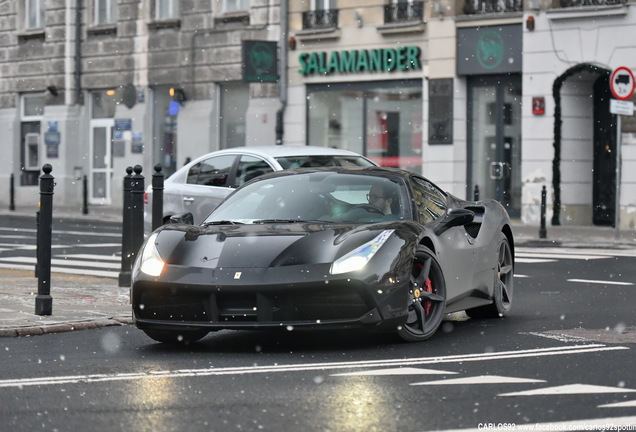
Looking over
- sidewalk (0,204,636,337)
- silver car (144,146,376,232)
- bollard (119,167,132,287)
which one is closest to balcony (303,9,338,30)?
silver car (144,146,376,232)

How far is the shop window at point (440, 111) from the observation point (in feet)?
110

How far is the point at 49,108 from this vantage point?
43406mm

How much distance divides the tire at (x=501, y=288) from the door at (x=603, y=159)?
62.1 ft

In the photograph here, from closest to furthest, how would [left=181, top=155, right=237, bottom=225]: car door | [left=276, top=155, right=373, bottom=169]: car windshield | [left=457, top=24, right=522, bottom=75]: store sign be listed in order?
[left=276, top=155, right=373, bottom=169]: car windshield < [left=181, top=155, right=237, bottom=225]: car door < [left=457, top=24, right=522, bottom=75]: store sign

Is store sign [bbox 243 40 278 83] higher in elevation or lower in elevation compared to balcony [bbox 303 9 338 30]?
lower

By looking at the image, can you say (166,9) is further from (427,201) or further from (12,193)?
(427,201)

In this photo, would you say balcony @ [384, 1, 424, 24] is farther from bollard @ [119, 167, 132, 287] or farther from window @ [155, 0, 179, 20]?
bollard @ [119, 167, 132, 287]

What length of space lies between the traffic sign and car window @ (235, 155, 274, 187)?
356 inches

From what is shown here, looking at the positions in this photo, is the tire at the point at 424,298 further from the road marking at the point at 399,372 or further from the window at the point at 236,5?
the window at the point at 236,5

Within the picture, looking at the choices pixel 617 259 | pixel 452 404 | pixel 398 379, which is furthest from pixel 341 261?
pixel 617 259

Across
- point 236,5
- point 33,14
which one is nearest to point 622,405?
point 236,5

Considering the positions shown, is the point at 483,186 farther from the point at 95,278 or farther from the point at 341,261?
the point at 341,261

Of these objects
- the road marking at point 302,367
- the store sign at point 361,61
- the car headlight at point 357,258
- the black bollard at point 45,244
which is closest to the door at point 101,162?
the store sign at point 361,61

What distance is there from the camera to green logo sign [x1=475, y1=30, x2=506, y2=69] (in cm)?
3241
